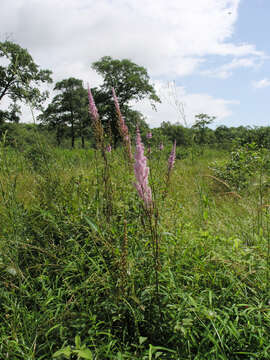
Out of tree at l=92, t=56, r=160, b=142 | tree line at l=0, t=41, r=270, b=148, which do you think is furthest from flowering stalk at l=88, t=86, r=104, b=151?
tree at l=92, t=56, r=160, b=142

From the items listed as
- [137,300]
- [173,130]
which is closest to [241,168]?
[173,130]

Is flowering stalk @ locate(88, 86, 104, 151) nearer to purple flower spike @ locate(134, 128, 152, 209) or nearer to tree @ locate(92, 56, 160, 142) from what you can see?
purple flower spike @ locate(134, 128, 152, 209)

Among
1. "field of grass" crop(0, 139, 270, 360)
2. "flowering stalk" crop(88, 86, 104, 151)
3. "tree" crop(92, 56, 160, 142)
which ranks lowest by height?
"field of grass" crop(0, 139, 270, 360)

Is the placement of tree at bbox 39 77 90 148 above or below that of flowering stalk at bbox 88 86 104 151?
above

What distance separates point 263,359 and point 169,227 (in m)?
1.19

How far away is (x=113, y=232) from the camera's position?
6.35 feet

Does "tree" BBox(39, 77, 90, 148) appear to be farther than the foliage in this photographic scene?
Yes

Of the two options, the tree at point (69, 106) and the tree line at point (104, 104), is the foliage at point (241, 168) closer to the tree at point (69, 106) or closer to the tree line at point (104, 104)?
the tree line at point (104, 104)

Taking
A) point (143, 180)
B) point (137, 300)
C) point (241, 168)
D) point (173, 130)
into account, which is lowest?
point (137, 300)

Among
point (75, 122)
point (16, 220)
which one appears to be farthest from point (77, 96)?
point (16, 220)

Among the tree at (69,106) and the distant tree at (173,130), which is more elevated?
Result: the tree at (69,106)

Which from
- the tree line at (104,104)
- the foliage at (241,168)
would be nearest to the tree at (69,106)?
the tree line at (104,104)

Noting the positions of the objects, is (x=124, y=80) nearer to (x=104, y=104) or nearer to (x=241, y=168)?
(x=104, y=104)

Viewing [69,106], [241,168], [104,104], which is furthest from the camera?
[69,106]
